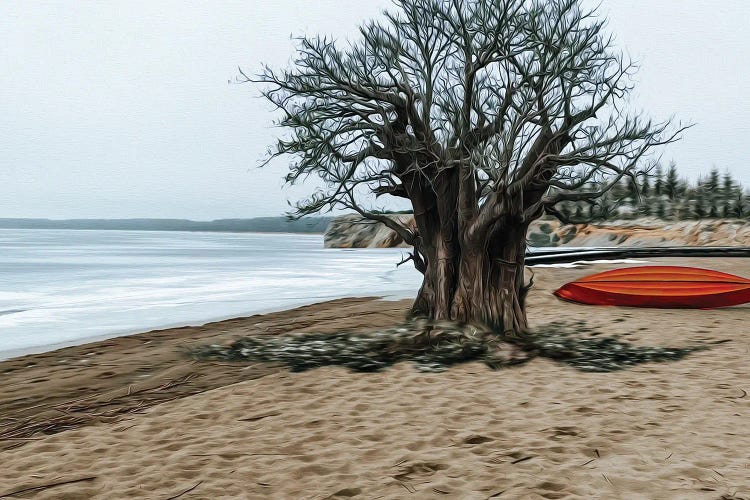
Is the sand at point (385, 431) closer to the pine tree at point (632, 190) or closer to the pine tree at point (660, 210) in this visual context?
the pine tree at point (632, 190)

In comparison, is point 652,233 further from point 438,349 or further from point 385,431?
point 385,431

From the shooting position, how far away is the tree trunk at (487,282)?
1119 cm

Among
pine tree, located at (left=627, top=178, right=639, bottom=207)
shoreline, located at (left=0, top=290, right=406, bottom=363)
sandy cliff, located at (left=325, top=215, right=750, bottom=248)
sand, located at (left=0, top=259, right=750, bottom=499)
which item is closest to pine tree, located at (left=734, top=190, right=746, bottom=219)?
sandy cliff, located at (left=325, top=215, right=750, bottom=248)

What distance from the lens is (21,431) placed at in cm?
618

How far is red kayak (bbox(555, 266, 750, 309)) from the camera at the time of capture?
1570cm

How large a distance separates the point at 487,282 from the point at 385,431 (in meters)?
5.85

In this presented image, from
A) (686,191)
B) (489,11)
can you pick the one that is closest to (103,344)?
(489,11)

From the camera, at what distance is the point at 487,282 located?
37.1 ft

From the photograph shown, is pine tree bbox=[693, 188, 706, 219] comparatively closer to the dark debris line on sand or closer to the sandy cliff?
the sandy cliff

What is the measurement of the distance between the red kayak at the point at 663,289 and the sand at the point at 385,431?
19.2ft

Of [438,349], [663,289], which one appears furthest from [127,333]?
[663,289]

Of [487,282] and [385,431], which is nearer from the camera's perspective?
[385,431]

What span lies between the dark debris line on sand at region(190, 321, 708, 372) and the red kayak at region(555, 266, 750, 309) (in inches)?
180

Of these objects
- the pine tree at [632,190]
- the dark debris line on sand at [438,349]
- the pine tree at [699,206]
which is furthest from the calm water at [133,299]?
the pine tree at [699,206]
